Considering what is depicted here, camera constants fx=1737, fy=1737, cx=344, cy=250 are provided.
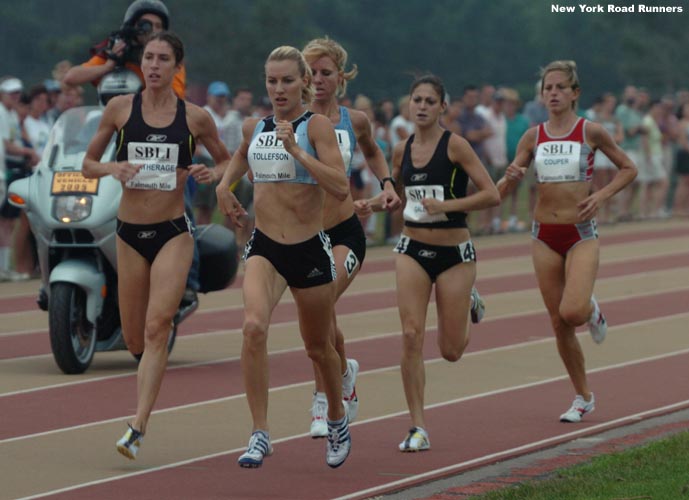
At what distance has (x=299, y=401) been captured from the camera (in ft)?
36.1

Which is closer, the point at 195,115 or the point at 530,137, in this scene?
the point at 195,115

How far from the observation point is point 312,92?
28.5ft

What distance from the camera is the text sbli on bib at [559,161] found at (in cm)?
1055

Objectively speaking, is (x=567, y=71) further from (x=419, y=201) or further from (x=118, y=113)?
(x=118, y=113)

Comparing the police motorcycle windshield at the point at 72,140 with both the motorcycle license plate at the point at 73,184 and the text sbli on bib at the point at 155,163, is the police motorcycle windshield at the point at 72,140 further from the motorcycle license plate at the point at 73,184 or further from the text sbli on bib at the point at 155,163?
the text sbli on bib at the point at 155,163

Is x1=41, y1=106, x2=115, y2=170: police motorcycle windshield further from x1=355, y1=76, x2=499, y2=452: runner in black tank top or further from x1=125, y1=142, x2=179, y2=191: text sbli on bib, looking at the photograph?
x1=355, y1=76, x2=499, y2=452: runner in black tank top

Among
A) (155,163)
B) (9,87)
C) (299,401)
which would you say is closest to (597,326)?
(299,401)

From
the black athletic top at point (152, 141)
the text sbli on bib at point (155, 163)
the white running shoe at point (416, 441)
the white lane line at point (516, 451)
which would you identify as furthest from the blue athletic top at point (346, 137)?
the white lane line at point (516, 451)

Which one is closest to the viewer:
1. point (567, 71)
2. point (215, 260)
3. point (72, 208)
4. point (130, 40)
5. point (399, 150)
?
point (399, 150)

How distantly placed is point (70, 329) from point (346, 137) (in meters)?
2.97

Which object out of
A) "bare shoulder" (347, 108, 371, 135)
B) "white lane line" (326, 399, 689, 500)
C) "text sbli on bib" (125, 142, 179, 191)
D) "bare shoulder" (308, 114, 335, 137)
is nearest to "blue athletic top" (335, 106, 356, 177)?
"bare shoulder" (347, 108, 371, 135)

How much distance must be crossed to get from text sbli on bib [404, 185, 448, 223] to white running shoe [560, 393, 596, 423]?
153cm

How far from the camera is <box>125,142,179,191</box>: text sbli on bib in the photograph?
30.8 feet

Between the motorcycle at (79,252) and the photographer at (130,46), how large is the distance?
625 millimetres
